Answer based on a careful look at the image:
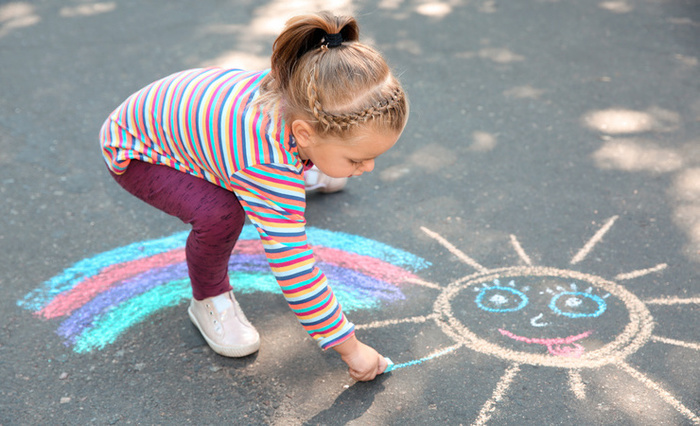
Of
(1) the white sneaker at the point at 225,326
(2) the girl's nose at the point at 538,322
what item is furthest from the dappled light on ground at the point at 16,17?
(2) the girl's nose at the point at 538,322

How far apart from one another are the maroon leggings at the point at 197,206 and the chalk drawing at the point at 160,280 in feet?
1.09

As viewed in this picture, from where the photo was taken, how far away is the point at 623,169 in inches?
108

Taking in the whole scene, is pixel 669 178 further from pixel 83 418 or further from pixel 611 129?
pixel 83 418

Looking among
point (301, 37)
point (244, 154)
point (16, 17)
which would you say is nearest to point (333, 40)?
point (301, 37)

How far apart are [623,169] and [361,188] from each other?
1100 millimetres

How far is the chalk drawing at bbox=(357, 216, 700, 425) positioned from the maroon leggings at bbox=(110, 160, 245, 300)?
53 centimetres

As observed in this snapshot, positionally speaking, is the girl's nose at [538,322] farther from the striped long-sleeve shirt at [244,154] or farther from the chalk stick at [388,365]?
the striped long-sleeve shirt at [244,154]

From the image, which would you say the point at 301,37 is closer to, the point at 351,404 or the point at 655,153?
the point at 351,404

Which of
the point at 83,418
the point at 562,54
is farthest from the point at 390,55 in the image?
the point at 83,418

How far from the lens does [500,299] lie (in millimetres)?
2092

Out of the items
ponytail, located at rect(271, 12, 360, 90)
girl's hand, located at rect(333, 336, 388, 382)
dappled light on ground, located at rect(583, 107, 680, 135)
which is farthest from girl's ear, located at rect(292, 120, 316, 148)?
dappled light on ground, located at rect(583, 107, 680, 135)

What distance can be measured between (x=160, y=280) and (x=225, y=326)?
455 millimetres

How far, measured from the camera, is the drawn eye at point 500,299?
81.0 inches

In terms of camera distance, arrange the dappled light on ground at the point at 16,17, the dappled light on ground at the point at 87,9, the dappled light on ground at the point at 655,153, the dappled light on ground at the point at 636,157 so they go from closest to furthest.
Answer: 1. the dappled light on ground at the point at 655,153
2. the dappled light on ground at the point at 636,157
3. the dappled light on ground at the point at 16,17
4. the dappled light on ground at the point at 87,9
